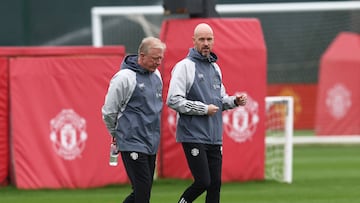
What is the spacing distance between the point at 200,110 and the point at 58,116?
4747 mm

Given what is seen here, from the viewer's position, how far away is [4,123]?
15.4 metres

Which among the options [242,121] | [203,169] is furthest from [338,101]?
[203,169]

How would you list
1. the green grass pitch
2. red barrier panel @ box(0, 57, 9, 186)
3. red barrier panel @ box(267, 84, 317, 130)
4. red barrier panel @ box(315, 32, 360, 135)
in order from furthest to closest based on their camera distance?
red barrier panel @ box(267, 84, 317, 130), red barrier panel @ box(315, 32, 360, 135), red barrier panel @ box(0, 57, 9, 186), the green grass pitch

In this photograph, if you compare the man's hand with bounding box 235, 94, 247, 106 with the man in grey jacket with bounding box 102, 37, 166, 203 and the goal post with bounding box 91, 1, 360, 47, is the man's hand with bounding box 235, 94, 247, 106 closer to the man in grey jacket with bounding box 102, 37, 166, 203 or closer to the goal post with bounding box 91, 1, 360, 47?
the man in grey jacket with bounding box 102, 37, 166, 203

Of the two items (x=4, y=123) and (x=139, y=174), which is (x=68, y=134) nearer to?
(x=4, y=123)

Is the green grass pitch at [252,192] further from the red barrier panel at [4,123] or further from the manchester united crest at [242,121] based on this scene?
the manchester united crest at [242,121]

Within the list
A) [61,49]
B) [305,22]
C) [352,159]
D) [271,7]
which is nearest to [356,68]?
[305,22]

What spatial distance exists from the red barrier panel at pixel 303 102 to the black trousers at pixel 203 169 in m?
19.9

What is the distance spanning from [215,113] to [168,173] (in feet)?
16.7

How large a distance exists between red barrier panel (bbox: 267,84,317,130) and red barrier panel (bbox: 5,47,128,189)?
16070mm

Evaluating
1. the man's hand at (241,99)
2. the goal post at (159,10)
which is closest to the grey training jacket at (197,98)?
the man's hand at (241,99)

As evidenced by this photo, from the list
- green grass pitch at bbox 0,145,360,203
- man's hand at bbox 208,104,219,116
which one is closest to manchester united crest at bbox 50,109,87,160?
green grass pitch at bbox 0,145,360,203

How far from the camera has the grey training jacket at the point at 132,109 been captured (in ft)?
32.9

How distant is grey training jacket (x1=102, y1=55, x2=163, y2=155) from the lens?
10.0 m
